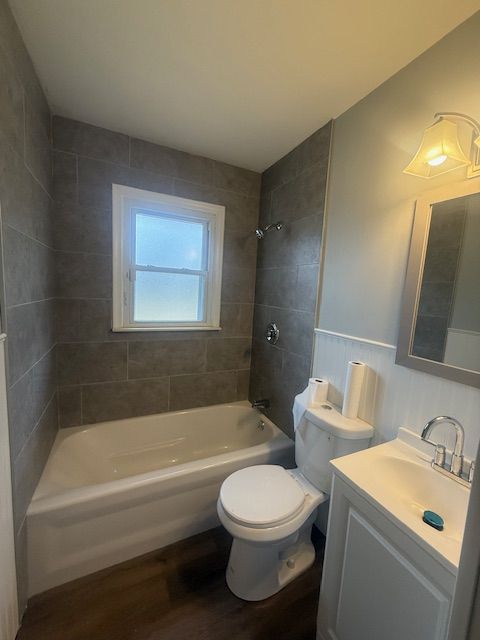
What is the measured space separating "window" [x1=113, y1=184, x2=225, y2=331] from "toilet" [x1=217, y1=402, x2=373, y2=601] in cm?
116

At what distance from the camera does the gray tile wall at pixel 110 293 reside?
171 centimetres

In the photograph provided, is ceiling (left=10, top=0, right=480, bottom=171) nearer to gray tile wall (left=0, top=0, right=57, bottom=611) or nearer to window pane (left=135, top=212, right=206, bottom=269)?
gray tile wall (left=0, top=0, right=57, bottom=611)

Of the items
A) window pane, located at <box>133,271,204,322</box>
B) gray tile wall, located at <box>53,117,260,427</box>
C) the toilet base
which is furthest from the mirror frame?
window pane, located at <box>133,271,204,322</box>

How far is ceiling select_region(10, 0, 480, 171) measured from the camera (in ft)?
3.18

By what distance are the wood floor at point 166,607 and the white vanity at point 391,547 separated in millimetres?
252

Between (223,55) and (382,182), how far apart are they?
902mm

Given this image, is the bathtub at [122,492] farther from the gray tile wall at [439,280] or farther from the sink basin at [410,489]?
the gray tile wall at [439,280]

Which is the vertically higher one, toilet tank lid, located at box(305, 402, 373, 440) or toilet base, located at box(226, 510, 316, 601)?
toilet tank lid, located at box(305, 402, 373, 440)

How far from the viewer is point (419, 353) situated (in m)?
1.11

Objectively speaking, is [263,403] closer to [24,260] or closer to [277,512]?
[277,512]

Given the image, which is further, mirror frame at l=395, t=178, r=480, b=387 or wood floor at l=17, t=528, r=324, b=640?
wood floor at l=17, t=528, r=324, b=640

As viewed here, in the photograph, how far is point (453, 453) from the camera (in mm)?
931

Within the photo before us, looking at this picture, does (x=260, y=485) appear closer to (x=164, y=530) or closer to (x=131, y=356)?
(x=164, y=530)

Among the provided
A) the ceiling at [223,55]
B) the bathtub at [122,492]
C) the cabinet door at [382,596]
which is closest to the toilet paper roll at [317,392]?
the bathtub at [122,492]
